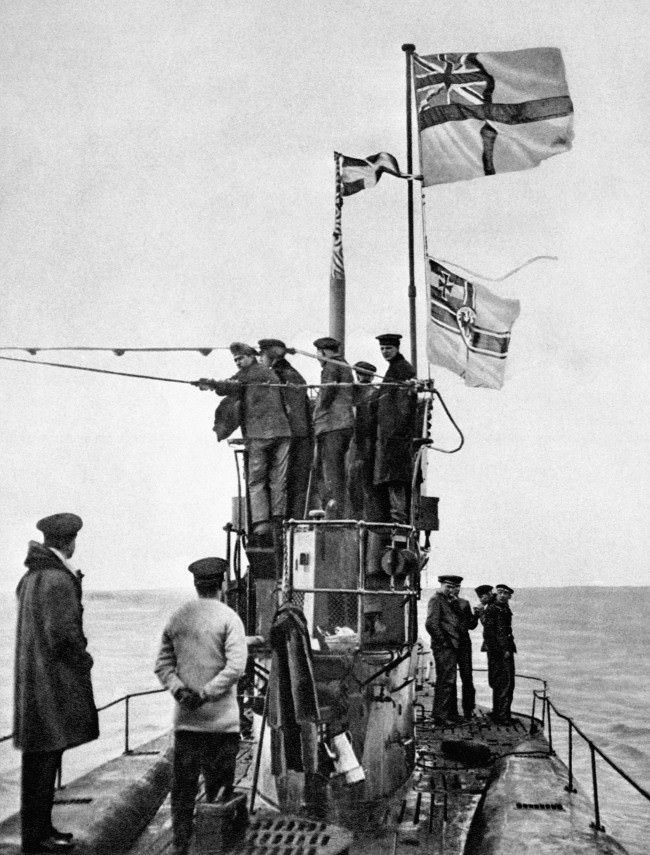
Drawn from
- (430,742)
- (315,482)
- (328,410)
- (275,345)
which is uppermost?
(275,345)

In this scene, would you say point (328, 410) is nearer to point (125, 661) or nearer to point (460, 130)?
point (460, 130)

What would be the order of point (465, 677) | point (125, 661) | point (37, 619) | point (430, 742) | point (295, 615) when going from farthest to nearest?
1. point (125, 661)
2. point (465, 677)
3. point (430, 742)
4. point (295, 615)
5. point (37, 619)

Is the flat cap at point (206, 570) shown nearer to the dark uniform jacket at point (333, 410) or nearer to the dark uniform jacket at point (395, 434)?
the dark uniform jacket at point (395, 434)

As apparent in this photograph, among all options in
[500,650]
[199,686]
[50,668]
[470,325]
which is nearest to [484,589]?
[500,650]

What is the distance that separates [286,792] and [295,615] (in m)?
2.69

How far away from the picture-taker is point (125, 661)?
65.4 meters

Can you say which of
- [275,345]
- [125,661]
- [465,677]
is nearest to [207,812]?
[275,345]

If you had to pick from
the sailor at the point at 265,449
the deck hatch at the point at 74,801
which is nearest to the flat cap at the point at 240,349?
the sailor at the point at 265,449

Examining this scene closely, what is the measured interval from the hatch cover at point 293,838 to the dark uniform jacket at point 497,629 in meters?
9.52

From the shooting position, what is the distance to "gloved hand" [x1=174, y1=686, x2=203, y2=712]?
21.2 ft

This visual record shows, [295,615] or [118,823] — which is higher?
[295,615]

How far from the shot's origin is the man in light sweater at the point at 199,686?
661cm

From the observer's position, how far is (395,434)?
39.7 feet

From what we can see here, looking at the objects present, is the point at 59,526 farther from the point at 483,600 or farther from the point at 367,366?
the point at 483,600
